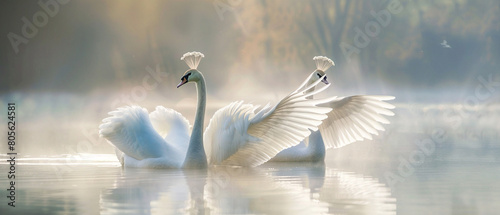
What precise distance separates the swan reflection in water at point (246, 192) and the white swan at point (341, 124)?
3.78 ft

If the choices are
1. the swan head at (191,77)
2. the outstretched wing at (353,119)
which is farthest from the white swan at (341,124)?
the swan head at (191,77)

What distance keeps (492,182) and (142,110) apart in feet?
14.7

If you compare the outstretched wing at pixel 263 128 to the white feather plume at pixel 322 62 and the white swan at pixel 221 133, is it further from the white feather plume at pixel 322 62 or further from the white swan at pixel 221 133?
the white feather plume at pixel 322 62

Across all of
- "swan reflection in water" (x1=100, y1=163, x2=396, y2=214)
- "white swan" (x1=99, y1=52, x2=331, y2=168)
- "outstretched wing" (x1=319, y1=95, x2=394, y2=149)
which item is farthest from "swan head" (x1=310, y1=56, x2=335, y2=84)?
"swan reflection in water" (x1=100, y1=163, x2=396, y2=214)

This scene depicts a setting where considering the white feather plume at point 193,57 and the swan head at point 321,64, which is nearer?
the white feather plume at point 193,57

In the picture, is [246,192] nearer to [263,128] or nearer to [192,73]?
[263,128]

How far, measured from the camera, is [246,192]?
27.1ft

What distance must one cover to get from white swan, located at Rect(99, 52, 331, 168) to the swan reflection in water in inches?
8.9

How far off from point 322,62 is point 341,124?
925 millimetres

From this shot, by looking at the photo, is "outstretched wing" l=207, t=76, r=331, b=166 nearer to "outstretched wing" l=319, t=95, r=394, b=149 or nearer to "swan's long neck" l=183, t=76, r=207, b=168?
"swan's long neck" l=183, t=76, r=207, b=168

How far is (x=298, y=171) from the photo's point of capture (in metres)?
10.8

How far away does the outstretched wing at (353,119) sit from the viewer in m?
12.2

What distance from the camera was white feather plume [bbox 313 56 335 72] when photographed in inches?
487

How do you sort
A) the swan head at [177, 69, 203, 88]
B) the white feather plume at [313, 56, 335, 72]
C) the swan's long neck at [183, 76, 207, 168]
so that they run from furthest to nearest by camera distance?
the white feather plume at [313, 56, 335, 72] < the swan head at [177, 69, 203, 88] < the swan's long neck at [183, 76, 207, 168]
